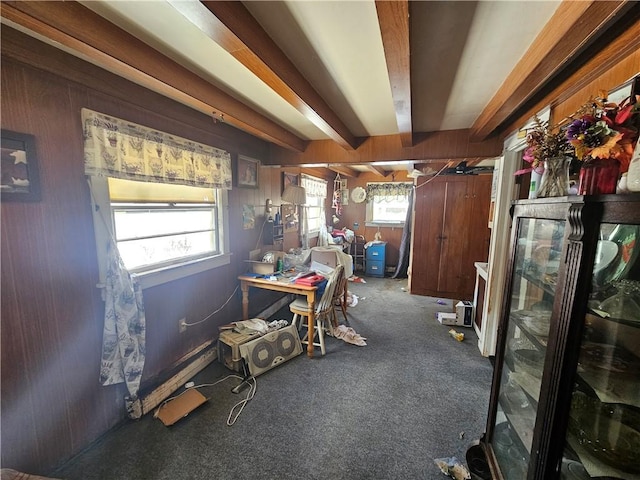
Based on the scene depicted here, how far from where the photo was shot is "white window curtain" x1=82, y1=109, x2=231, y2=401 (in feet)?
5.19

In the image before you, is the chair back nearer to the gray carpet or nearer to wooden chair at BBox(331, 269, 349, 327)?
wooden chair at BBox(331, 269, 349, 327)

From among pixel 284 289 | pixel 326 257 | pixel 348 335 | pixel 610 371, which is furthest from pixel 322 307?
pixel 610 371

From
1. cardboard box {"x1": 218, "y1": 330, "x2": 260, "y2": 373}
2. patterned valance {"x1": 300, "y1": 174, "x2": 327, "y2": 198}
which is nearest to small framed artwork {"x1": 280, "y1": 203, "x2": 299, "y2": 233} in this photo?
patterned valance {"x1": 300, "y1": 174, "x2": 327, "y2": 198}

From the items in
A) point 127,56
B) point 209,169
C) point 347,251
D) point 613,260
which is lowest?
point 347,251

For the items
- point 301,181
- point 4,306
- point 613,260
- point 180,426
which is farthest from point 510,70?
point 301,181

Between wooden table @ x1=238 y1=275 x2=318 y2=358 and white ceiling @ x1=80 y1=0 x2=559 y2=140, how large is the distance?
1.65m

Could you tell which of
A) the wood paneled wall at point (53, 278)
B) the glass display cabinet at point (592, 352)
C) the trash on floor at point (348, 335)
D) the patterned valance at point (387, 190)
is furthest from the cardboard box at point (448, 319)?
the wood paneled wall at point (53, 278)

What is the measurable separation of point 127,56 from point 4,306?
1.32 meters

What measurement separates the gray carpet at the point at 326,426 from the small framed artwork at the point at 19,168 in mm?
1517

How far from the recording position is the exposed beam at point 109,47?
999 mm

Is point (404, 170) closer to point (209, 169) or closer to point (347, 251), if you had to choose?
point (347, 251)

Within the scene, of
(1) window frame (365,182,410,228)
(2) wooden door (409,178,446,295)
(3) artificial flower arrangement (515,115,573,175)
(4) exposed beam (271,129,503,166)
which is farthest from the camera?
(1) window frame (365,182,410,228)

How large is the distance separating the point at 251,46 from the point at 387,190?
514cm

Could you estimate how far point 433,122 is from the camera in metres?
2.30
